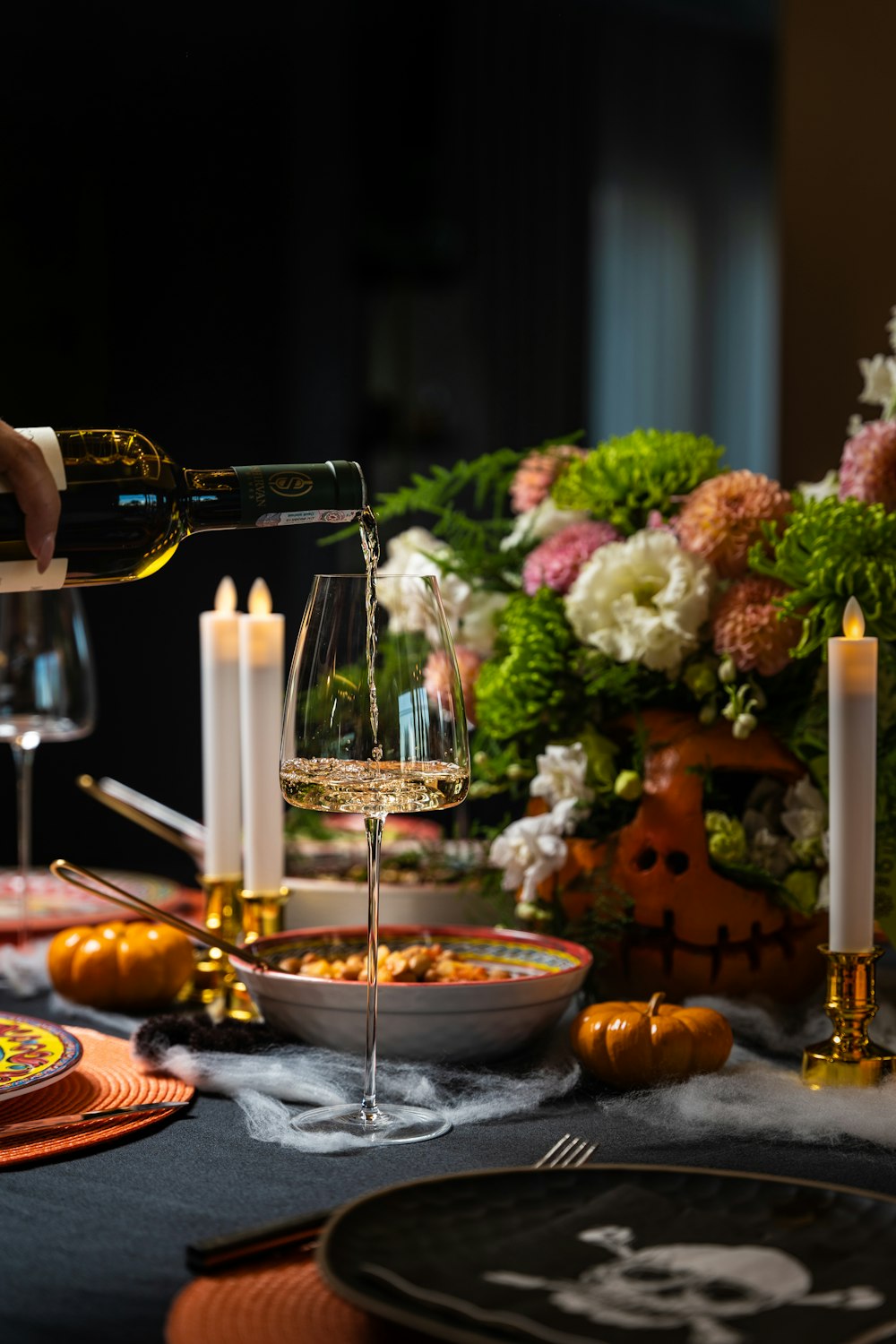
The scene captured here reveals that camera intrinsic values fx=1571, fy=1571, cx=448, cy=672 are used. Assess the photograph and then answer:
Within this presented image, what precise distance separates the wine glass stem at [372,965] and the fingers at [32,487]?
0.27m

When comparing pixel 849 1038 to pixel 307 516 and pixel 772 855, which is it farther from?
pixel 307 516

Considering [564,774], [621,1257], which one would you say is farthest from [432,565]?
[621,1257]

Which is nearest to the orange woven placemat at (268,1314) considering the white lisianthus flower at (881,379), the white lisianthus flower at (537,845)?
the white lisianthus flower at (537,845)

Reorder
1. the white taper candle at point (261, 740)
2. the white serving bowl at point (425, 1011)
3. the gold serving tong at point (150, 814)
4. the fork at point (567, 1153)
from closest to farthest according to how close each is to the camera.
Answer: the fork at point (567, 1153) < the white serving bowl at point (425, 1011) < the white taper candle at point (261, 740) < the gold serving tong at point (150, 814)

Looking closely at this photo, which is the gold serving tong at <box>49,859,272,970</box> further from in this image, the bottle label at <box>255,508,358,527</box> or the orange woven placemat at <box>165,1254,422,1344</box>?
the orange woven placemat at <box>165,1254,422,1344</box>

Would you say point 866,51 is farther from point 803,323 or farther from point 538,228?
point 538,228

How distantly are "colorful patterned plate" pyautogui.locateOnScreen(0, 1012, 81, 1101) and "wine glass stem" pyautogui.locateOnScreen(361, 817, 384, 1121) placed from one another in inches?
7.6

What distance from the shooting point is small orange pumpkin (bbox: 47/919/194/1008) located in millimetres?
1286

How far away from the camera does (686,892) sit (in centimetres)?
126

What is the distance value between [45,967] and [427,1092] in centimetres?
53

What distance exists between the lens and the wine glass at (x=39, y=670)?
1.58 m

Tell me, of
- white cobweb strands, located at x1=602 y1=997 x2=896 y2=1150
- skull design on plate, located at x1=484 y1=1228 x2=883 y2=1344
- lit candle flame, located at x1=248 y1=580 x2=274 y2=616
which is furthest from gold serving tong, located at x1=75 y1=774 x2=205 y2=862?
skull design on plate, located at x1=484 y1=1228 x2=883 y2=1344

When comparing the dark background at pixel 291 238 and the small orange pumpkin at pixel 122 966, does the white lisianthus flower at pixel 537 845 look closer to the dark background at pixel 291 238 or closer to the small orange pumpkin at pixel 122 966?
the small orange pumpkin at pixel 122 966

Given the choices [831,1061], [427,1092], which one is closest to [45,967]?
[427,1092]
